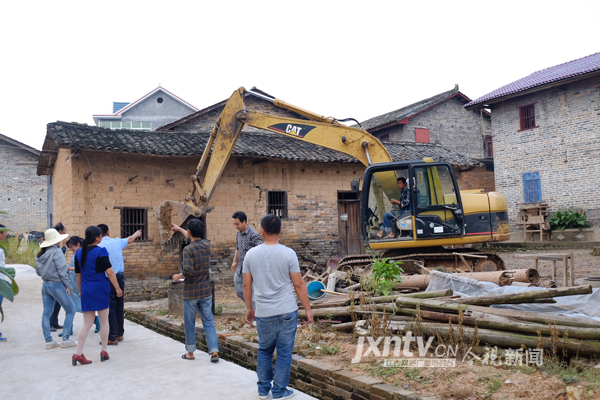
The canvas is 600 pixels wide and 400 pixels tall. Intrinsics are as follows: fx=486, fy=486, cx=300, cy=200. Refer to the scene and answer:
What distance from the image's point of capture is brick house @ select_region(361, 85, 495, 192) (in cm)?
2681

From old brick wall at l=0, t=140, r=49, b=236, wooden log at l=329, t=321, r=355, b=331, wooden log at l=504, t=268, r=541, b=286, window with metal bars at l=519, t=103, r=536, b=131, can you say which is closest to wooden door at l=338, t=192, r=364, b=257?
wooden log at l=504, t=268, r=541, b=286

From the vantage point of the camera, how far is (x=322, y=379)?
4949mm

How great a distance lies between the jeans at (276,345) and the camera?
4184mm

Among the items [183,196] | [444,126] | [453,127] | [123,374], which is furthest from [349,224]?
[453,127]

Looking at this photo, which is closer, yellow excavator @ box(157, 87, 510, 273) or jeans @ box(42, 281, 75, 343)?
jeans @ box(42, 281, 75, 343)

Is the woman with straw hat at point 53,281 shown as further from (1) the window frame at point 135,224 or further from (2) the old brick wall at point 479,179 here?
(2) the old brick wall at point 479,179

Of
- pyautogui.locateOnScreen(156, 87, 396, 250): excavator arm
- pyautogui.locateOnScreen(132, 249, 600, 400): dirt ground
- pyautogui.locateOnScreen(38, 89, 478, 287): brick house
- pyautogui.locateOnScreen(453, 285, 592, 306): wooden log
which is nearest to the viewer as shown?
pyautogui.locateOnScreen(132, 249, 600, 400): dirt ground

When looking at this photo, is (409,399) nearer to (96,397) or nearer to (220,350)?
(96,397)

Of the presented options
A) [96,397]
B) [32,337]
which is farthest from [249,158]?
[96,397]

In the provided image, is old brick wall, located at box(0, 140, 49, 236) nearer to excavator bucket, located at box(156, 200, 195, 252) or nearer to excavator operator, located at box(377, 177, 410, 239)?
excavator bucket, located at box(156, 200, 195, 252)

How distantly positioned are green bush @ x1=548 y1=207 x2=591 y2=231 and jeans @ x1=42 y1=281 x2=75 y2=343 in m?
18.5

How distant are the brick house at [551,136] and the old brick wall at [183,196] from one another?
9.74m

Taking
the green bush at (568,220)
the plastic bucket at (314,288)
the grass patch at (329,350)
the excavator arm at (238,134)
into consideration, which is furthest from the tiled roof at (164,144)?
the grass patch at (329,350)

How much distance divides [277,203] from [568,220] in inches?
475
